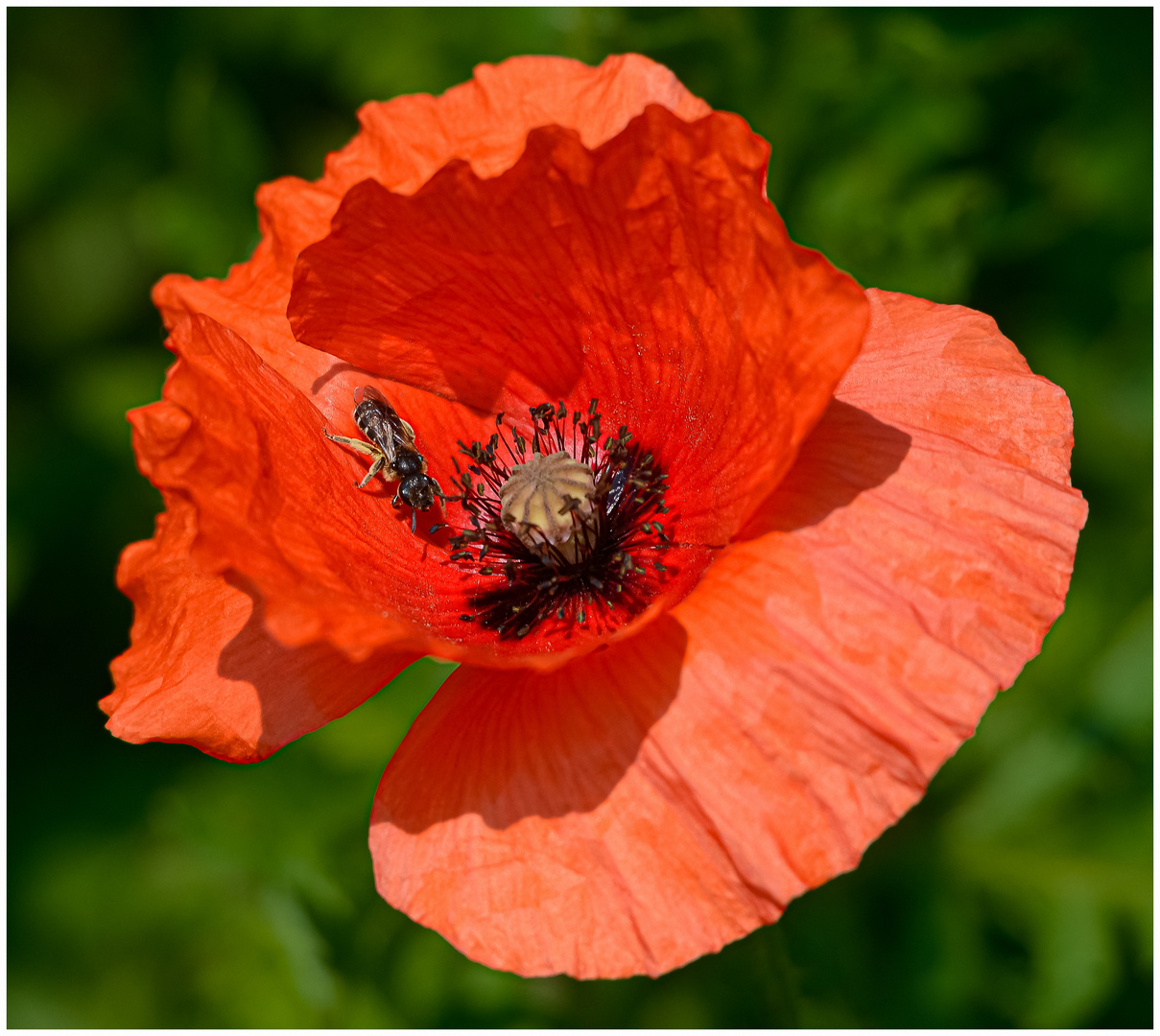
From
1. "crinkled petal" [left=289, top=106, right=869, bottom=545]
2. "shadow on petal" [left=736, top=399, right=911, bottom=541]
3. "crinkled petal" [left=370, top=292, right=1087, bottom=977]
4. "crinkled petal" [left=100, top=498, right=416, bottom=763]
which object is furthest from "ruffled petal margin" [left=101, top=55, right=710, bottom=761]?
"shadow on petal" [left=736, top=399, right=911, bottom=541]

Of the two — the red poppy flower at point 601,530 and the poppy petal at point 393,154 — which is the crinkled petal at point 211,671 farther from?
the poppy petal at point 393,154

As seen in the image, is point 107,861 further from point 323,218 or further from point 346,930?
point 323,218

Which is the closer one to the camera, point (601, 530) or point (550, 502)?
point (550, 502)

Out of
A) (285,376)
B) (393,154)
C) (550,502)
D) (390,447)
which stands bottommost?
(550,502)

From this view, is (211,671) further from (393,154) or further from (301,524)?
(393,154)

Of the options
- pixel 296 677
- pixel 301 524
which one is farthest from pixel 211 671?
pixel 301 524

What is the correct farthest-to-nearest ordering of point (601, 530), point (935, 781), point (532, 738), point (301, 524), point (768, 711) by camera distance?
point (935, 781) → point (601, 530) → point (301, 524) → point (532, 738) → point (768, 711)

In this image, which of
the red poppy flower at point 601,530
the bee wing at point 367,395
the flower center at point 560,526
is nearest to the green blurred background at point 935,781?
the flower center at point 560,526

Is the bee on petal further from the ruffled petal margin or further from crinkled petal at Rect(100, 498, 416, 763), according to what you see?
crinkled petal at Rect(100, 498, 416, 763)
